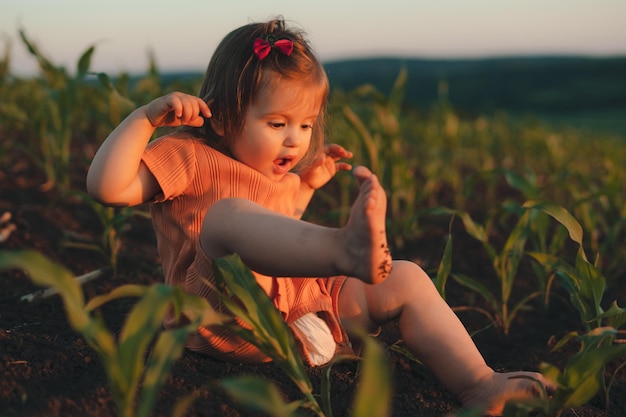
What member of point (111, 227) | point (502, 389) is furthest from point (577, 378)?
point (111, 227)

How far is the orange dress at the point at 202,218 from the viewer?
1.73 m

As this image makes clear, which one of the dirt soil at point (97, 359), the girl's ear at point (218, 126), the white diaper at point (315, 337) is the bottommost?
the dirt soil at point (97, 359)

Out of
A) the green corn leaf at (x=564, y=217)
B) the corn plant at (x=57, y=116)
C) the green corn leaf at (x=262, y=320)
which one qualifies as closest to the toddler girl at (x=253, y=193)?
the green corn leaf at (x=262, y=320)

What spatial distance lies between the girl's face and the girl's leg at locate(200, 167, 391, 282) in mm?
237

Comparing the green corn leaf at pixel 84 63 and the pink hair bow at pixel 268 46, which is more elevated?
the pink hair bow at pixel 268 46

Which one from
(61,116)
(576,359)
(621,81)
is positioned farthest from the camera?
(621,81)

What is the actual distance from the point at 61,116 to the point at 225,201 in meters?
1.88

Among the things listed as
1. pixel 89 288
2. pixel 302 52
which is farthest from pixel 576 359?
pixel 89 288

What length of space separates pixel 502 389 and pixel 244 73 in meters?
0.97

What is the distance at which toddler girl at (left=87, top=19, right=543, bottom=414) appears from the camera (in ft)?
5.46

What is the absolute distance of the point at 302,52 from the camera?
1.89 meters

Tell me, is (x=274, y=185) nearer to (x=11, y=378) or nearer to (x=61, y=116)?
(x=11, y=378)

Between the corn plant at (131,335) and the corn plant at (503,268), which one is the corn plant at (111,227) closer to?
the corn plant at (503,268)

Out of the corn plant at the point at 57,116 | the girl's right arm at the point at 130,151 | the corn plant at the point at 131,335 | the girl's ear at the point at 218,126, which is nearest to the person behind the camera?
the corn plant at the point at 131,335
